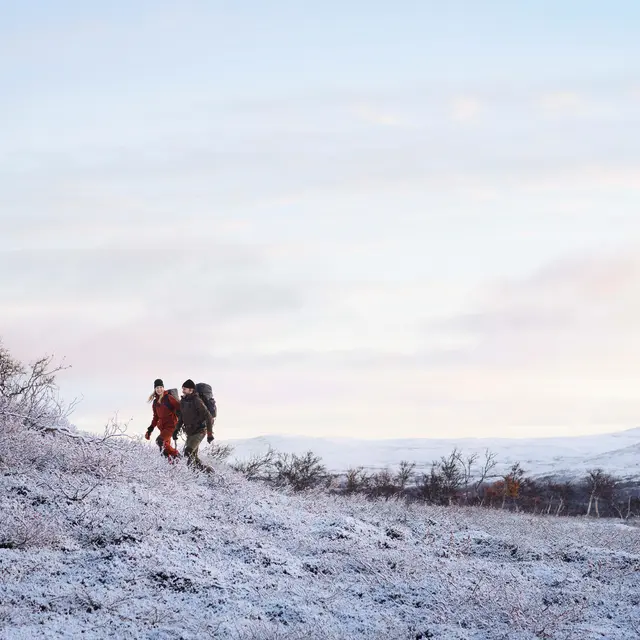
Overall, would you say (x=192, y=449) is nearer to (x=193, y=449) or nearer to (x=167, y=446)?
(x=193, y=449)

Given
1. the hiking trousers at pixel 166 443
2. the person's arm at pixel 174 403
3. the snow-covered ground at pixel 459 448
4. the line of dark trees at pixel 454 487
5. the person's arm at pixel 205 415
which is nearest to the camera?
the person's arm at pixel 205 415

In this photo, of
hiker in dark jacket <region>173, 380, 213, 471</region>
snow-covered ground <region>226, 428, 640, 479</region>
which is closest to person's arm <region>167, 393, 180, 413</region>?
hiker in dark jacket <region>173, 380, 213, 471</region>

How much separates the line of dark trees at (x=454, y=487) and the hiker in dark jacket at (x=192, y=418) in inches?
211

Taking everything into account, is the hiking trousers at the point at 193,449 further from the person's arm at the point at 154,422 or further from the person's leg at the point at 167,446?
the person's arm at the point at 154,422

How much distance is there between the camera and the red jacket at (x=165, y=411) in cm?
1719

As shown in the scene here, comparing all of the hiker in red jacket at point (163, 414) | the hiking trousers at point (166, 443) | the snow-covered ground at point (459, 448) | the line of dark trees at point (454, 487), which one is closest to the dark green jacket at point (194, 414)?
the hiker in red jacket at point (163, 414)

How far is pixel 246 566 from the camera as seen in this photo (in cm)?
1062

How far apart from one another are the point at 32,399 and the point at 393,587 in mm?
8988

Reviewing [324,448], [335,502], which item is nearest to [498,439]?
[324,448]

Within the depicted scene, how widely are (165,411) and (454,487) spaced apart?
2764cm

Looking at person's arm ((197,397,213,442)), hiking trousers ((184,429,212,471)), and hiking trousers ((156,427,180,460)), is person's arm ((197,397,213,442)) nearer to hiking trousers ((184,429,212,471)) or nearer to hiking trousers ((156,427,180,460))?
hiking trousers ((184,429,212,471))

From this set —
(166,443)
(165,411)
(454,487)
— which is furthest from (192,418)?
(454,487)

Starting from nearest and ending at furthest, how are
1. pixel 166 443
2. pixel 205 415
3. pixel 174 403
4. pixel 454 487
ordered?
pixel 205 415 → pixel 166 443 → pixel 174 403 → pixel 454 487

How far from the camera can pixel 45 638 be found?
24.6ft
